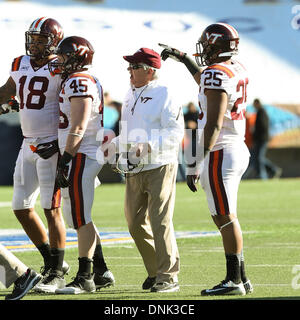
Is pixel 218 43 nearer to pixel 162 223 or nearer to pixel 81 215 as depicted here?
pixel 162 223

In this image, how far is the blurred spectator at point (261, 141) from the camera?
2345 centimetres

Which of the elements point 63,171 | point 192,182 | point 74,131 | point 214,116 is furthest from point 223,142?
point 63,171

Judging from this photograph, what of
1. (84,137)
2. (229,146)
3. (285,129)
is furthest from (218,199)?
(285,129)

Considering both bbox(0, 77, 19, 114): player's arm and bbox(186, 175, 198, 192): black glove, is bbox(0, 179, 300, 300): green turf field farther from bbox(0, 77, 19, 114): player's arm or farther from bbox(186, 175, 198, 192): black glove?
bbox(0, 77, 19, 114): player's arm

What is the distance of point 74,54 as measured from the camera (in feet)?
26.3

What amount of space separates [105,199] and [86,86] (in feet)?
34.9

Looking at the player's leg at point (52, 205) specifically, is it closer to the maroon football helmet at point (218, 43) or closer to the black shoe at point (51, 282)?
the black shoe at point (51, 282)

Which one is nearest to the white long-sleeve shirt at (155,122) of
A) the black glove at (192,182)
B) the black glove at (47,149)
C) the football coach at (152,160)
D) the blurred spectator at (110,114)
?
the football coach at (152,160)

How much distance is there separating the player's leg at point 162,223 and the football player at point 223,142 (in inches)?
11.1

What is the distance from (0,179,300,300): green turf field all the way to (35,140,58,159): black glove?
115 centimetres

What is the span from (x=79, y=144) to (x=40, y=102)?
2.27 feet

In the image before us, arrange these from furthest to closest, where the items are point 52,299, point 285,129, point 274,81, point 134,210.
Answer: point 274,81, point 285,129, point 134,210, point 52,299

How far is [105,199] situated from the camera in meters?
18.4
